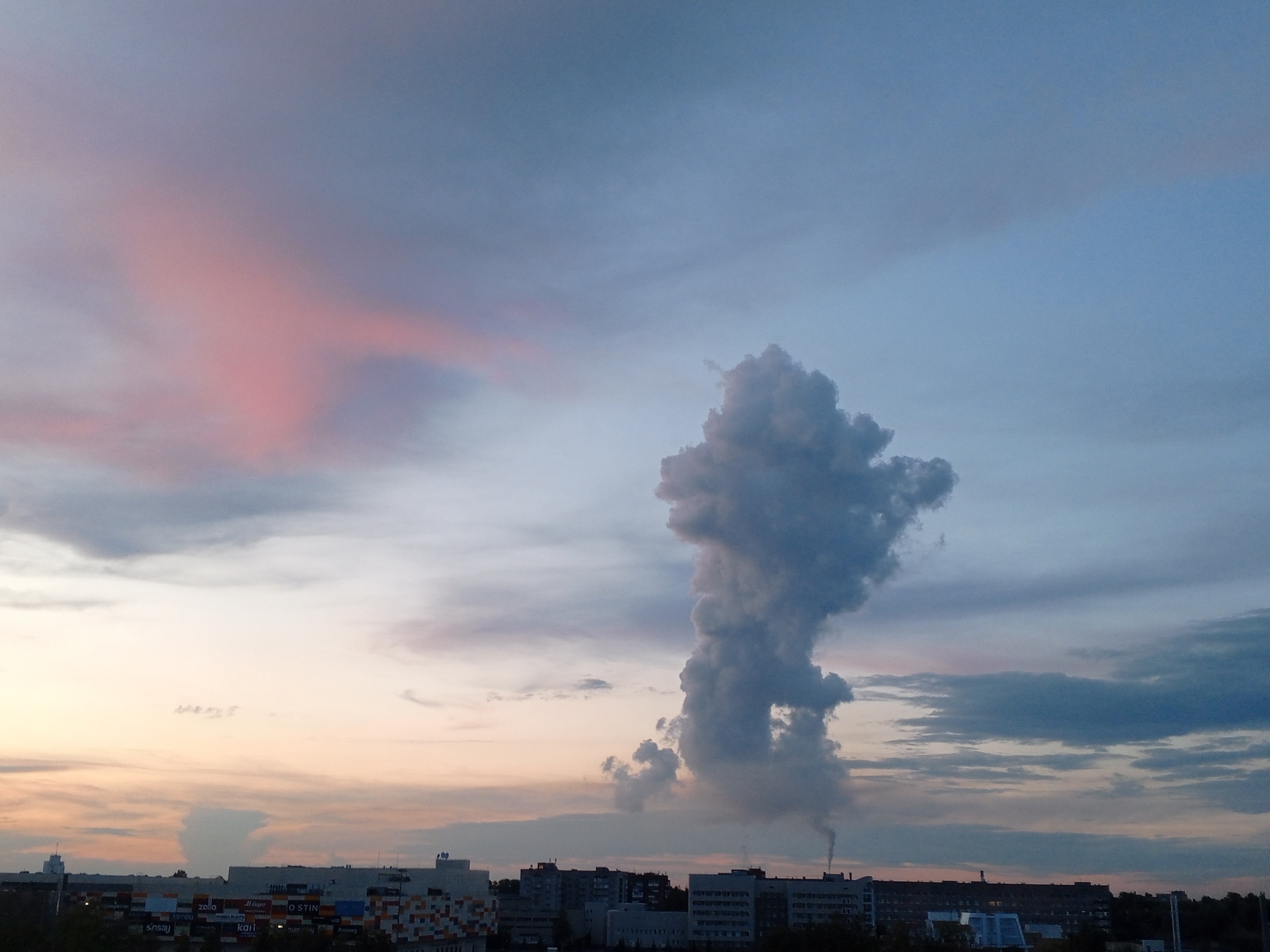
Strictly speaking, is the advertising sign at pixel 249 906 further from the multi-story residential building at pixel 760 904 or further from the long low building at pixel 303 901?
the multi-story residential building at pixel 760 904

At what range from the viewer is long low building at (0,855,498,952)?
122500 millimetres

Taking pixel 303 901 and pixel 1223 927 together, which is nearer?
pixel 303 901

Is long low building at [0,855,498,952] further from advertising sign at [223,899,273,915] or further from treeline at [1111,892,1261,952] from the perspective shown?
treeline at [1111,892,1261,952]

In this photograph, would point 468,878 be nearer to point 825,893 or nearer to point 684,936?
point 684,936

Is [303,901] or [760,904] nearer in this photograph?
[303,901]

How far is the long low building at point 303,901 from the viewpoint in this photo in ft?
402

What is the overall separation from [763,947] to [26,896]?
80.4 m

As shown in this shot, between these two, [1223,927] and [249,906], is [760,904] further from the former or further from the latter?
[249,906]

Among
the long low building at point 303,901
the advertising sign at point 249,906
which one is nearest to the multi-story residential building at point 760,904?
the long low building at point 303,901

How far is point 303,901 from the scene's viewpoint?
127062mm

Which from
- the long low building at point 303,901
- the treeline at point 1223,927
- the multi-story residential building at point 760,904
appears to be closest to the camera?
the long low building at point 303,901

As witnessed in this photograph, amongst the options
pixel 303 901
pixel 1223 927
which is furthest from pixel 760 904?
pixel 303 901

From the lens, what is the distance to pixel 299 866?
16275 centimetres

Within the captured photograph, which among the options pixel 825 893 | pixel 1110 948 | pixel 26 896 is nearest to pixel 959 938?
pixel 1110 948
